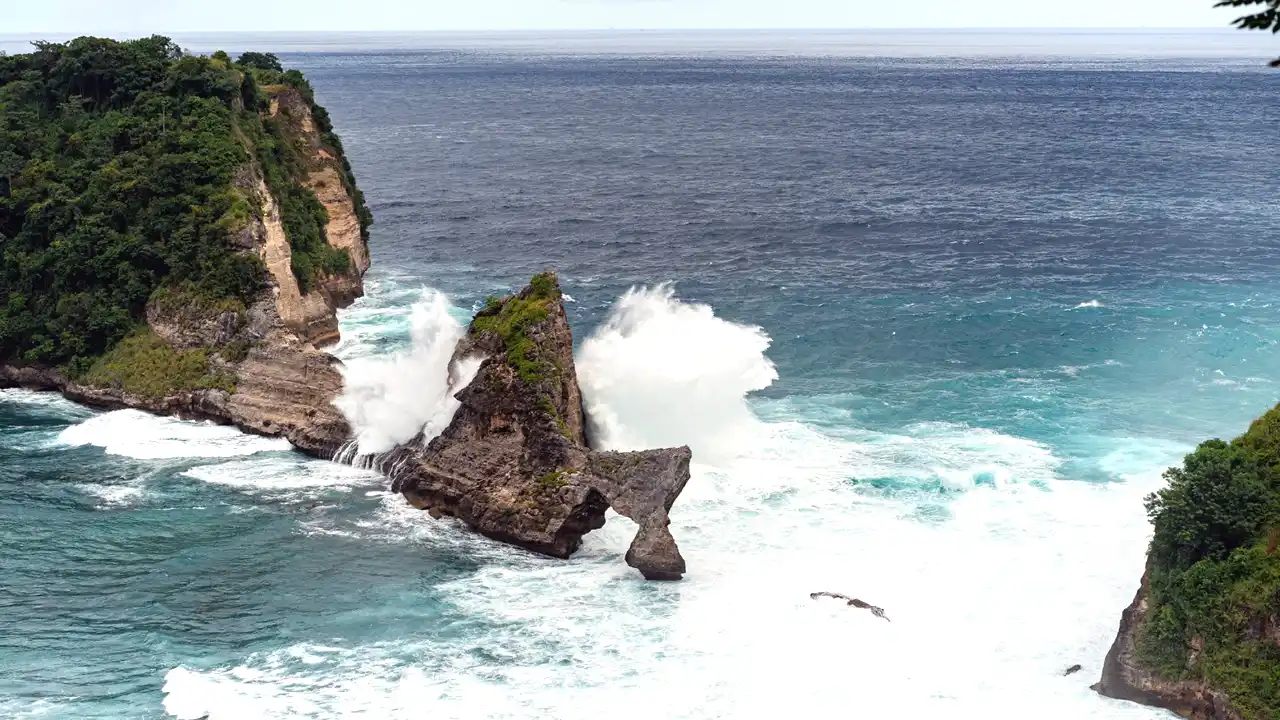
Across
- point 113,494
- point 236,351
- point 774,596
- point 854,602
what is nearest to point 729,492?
point 774,596

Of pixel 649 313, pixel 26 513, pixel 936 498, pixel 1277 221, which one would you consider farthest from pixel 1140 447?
pixel 1277 221

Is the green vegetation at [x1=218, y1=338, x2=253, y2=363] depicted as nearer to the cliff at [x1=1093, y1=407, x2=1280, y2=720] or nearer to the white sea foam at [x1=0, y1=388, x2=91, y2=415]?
the white sea foam at [x1=0, y1=388, x2=91, y2=415]

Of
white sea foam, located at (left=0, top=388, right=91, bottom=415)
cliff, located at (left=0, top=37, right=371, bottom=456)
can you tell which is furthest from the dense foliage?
white sea foam, located at (left=0, top=388, right=91, bottom=415)

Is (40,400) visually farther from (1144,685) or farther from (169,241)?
(1144,685)

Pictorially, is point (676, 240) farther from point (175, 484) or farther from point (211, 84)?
point (175, 484)

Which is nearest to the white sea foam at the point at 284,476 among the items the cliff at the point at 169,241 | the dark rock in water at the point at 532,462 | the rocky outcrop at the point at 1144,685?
the cliff at the point at 169,241

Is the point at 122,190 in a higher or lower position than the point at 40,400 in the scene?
higher
